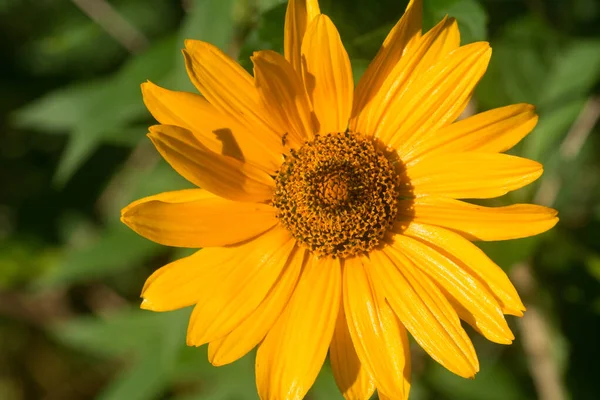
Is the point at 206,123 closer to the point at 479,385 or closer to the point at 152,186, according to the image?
the point at 152,186

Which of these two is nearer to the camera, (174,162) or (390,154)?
(174,162)

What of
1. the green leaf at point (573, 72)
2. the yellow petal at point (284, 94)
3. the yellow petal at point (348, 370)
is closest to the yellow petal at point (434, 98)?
the yellow petal at point (284, 94)

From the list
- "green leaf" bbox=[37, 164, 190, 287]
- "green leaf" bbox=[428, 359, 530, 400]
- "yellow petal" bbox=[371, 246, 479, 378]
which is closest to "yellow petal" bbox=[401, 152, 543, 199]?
"yellow petal" bbox=[371, 246, 479, 378]

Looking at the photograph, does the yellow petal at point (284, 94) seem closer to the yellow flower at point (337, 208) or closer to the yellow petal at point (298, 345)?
the yellow flower at point (337, 208)

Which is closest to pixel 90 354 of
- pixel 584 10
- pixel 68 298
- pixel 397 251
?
pixel 68 298

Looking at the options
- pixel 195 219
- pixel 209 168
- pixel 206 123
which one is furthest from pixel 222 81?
pixel 195 219

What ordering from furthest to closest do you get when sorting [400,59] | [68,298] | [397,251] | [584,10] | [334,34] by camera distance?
[68,298] → [584,10] → [397,251] → [400,59] → [334,34]

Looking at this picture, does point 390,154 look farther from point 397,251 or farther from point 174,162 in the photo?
point 174,162
